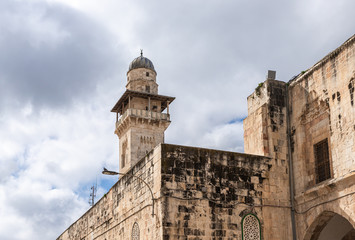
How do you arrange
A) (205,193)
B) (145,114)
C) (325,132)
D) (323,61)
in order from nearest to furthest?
(325,132), (205,193), (323,61), (145,114)

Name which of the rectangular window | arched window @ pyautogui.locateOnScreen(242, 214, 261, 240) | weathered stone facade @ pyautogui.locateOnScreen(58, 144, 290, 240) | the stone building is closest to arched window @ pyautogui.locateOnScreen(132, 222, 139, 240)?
the stone building

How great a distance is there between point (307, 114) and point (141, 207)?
5979 mm

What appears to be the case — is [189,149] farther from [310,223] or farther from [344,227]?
[344,227]

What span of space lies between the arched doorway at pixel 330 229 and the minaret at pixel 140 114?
25.9 meters

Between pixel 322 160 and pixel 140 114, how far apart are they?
90.7 ft

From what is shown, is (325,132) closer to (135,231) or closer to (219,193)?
(219,193)

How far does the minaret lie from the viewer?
4056 centimetres

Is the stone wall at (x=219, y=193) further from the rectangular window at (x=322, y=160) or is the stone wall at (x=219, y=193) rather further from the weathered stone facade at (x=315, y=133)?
the rectangular window at (x=322, y=160)

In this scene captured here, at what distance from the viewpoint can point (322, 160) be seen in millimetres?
14320

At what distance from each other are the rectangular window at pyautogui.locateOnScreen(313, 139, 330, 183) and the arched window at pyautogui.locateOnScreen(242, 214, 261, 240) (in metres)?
2.22

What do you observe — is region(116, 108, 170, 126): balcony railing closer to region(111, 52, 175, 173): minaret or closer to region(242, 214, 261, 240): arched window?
region(111, 52, 175, 173): minaret

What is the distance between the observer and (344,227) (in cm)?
1525

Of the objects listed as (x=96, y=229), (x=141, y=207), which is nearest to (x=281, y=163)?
(x=141, y=207)

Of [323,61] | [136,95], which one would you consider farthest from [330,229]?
[136,95]
